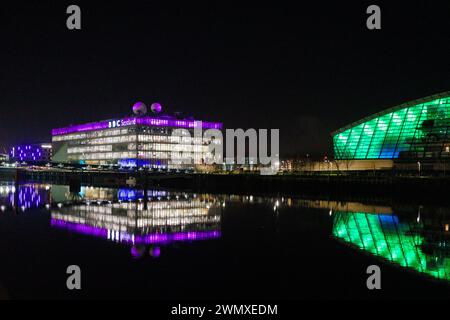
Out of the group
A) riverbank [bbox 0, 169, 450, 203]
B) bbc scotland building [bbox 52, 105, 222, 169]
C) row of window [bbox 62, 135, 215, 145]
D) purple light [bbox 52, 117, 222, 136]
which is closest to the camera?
riverbank [bbox 0, 169, 450, 203]

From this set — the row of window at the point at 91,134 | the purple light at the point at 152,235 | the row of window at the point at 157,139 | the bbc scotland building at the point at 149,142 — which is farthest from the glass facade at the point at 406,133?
the row of window at the point at 91,134

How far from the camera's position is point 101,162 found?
148125mm

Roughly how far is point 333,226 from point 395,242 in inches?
256

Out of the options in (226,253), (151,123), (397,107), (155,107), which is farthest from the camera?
(151,123)

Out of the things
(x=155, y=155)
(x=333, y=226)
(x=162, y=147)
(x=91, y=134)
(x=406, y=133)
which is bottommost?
(x=333, y=226)

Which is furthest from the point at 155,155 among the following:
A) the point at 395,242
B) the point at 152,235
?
the point at 395,242

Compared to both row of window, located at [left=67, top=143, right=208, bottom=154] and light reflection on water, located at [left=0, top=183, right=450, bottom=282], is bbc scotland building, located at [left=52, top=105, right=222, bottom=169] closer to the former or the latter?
row of window, located at [left=67, top=143, right=208, bottom=154]

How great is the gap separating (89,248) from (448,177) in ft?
133

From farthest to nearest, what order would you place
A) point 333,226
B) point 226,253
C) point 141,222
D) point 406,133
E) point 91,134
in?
point 91,134
point 406,133
point 141,222
point 333,226
point 226,253

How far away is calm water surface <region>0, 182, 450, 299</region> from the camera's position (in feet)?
51.9

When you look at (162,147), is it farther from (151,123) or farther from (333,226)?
(333,226)

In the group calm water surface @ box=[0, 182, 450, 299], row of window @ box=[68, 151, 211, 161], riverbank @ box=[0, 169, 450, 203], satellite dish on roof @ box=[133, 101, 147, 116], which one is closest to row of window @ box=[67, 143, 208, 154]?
row of window @ box=[68, 151, 211, 161]

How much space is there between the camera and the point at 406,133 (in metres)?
80.5
